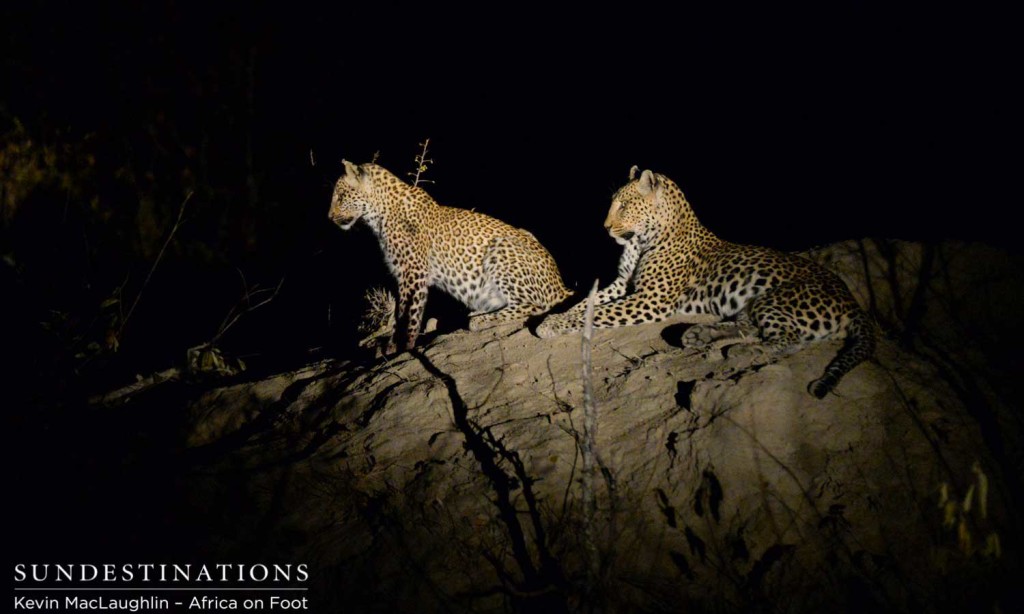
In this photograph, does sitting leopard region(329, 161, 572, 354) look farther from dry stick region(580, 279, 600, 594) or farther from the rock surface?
dry stick region(580, 279, 600, 594)

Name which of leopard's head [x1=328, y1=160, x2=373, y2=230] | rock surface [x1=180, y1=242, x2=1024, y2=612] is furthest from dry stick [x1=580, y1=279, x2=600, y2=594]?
leopard's head [x1=328, y1=160, x2=373, y2=230]

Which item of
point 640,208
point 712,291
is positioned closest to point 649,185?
point 640,208

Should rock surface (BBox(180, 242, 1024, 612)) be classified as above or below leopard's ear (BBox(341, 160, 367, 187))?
below

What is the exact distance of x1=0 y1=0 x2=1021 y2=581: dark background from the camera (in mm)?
5793

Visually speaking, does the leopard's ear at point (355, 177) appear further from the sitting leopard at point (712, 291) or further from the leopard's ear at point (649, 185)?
the leopard's ear at point (649, 185)

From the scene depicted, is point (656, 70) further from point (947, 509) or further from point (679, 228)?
point (947, 509)

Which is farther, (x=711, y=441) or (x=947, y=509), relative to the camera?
(x=711, y=441)

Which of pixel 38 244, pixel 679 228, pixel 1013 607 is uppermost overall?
pixel 38 244

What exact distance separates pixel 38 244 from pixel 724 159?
10065mm

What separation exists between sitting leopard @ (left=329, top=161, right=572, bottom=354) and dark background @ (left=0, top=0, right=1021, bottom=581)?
167cm

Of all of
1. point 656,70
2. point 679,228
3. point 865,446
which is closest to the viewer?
point 865,446

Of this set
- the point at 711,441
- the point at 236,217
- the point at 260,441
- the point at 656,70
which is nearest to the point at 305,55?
the point at 236,217

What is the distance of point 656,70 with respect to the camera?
13609 mm

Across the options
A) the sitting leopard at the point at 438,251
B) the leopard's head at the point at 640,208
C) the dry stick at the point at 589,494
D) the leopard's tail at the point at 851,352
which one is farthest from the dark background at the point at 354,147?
the leopard's tail at the point at 851,352
